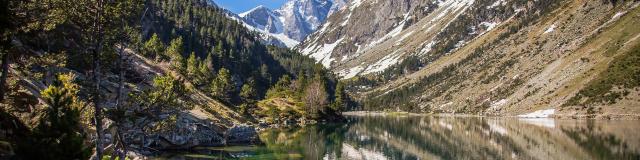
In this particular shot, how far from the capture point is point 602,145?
82188mm

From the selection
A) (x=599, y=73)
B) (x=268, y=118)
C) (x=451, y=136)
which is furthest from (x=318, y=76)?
(x=599, y=73)

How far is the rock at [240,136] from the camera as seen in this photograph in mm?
94294

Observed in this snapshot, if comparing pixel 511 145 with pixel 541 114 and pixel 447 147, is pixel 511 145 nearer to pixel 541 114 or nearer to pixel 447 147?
pixel 447 147

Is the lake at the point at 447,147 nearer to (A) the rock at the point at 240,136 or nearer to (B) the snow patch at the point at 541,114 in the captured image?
(A) the rock at the point at 240,136

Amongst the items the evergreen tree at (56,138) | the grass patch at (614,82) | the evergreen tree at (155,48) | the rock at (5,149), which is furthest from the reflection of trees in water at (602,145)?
the evergreen tree at (155,48)

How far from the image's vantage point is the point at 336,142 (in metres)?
103

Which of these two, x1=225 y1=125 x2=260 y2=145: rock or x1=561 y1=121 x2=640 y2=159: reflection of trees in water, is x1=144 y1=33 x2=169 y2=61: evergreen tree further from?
x1=561 y1=121 x2=640 y2=159: reflection of trees in water

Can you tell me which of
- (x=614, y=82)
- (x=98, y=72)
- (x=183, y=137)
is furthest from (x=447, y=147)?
(x=614, y=82)

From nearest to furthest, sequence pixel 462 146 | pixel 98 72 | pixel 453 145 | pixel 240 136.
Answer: pixel 98 72
pixel 240 136
pixel 462 146
pixel 453 145

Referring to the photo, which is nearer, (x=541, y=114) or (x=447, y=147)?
(x=447, y=147)

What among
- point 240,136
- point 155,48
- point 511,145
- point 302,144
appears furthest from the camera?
point 155,48

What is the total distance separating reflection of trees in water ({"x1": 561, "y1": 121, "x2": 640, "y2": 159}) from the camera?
7000 cm

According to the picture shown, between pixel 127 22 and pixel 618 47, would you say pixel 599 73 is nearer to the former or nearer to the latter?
pixel 618 47

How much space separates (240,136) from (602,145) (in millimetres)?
61665
